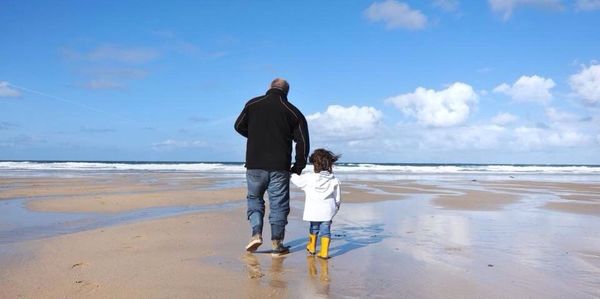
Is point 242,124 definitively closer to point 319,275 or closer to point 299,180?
point 299,180

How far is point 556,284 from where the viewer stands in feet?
13.6

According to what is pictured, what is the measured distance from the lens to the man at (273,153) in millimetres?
5355

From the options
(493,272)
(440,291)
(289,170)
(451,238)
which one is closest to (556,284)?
(493,272)

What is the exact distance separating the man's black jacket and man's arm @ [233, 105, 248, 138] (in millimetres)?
65

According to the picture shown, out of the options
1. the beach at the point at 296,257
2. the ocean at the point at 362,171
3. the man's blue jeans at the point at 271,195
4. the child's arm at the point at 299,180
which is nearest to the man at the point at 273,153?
the man's blue jeans at the point at 271,195

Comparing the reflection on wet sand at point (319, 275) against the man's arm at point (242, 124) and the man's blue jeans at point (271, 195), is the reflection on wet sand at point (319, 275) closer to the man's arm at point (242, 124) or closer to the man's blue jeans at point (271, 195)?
the man's blue jeans at point (271, 195)

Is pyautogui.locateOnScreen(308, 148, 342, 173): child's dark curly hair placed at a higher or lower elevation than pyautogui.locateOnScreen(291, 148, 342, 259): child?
higher

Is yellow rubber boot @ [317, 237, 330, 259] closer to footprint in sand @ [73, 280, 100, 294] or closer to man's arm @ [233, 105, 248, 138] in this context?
man's arm @ [233, 105, 248, 138]

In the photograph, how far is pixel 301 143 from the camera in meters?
5.45

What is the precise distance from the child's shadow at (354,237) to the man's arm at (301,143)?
1.09m

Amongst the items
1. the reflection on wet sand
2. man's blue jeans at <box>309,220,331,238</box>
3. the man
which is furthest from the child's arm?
the reflection on wet sand

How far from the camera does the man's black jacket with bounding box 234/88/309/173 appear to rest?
17.6ft

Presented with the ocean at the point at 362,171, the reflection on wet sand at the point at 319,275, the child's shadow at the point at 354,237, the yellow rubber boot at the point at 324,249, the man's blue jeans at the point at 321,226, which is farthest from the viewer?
the ocean at the point at 362,171

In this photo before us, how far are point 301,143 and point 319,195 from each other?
2.13ft
